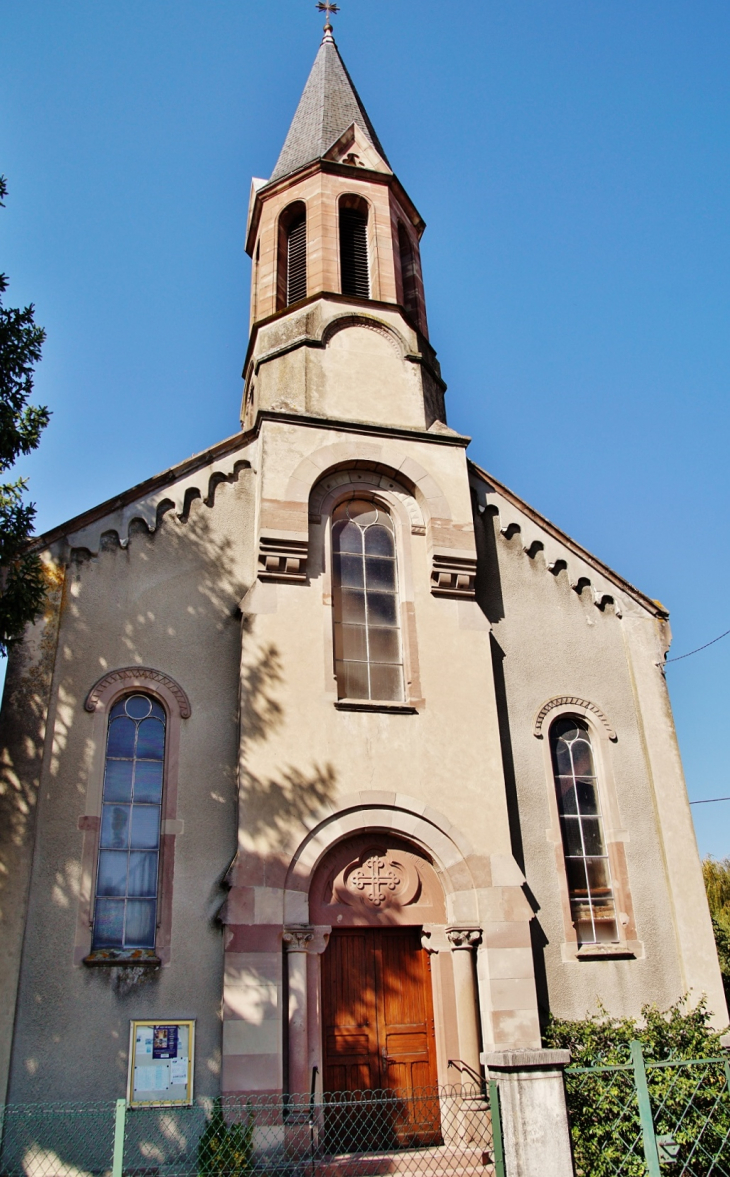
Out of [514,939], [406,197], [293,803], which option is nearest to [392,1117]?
[514,939]

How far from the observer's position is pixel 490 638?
14.0 meters

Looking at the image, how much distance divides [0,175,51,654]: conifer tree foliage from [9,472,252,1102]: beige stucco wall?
4.07 feet

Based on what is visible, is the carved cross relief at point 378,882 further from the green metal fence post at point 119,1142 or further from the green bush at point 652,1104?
the green metal fence post at point 119,1142

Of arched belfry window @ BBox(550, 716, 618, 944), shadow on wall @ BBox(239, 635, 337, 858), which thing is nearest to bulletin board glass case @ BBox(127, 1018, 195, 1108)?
shadow on wall @ BBox(239, 635, 337, 858)

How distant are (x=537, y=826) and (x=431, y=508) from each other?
477cm

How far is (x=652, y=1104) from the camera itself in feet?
33.2

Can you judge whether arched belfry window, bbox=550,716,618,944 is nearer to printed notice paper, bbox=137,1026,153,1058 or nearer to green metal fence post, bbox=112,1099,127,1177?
printed notice paper, bbox=137,1026,153,1058

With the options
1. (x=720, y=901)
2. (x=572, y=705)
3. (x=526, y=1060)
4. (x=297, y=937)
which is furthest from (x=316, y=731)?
(x=720, y=901)

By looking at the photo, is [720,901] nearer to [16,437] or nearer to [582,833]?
[582,833]

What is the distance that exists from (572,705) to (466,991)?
14.5ft

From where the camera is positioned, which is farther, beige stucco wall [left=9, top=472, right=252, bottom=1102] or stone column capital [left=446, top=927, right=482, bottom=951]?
stone column capital [left=446, top=927, right=482, bottom=951]

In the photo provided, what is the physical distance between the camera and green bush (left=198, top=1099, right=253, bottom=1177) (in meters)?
9.58

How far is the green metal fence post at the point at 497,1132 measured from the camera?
26.0 feet

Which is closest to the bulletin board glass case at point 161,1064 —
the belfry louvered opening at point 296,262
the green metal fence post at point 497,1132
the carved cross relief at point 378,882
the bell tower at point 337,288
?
the carved cross relief at point 378,882
